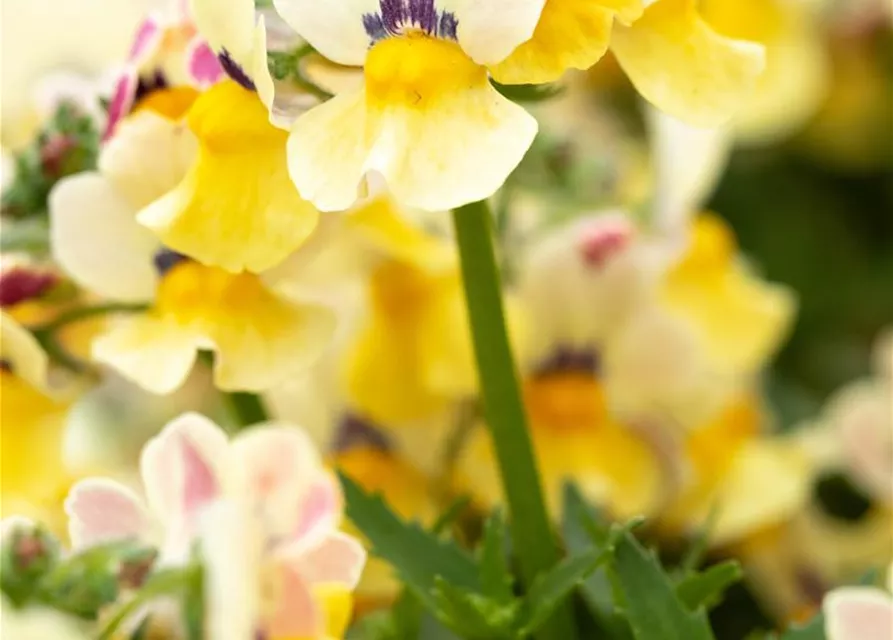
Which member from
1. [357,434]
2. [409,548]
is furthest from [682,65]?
[357,434]

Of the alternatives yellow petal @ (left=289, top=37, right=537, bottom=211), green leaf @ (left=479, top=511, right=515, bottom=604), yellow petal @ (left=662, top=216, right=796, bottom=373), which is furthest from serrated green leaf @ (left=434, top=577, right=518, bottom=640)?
yellow petal @ (left=662, top=216, right=796, bottom=373)

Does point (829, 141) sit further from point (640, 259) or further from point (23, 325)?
point (23, 325)

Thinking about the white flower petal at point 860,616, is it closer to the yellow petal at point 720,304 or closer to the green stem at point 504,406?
the green stem at point 504,406

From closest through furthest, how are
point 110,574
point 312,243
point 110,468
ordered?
point 110,574
point 312,243
point 110,468

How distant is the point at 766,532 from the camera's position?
0.60 metres

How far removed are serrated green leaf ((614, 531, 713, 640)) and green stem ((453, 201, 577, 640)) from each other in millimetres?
33

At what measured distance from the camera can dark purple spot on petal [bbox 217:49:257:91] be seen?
328mm

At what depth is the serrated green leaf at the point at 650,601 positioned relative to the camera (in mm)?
334

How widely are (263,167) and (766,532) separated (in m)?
0.36

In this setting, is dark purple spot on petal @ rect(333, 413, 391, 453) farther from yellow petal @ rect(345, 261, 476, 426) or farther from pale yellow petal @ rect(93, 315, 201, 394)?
pale yellow petal @ rect(93, 315, 201, 394)

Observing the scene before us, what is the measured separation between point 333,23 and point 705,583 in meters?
0.18

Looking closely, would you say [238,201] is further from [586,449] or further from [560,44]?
[586,449]

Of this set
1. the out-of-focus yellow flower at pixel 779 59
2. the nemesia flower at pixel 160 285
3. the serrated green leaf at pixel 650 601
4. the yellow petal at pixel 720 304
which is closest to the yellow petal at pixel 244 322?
Answer: the nemesia flower at pixel 160 285

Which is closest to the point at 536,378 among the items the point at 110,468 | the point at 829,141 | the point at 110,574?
the point at 110,468
